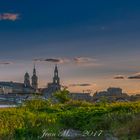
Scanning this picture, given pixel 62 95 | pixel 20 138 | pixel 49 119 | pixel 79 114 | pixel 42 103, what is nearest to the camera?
pixel 20 138

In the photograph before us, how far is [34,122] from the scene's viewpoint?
1712cm

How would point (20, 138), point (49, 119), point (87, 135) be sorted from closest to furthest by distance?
point (20, 138) → point (87, 135) → point (49, 119)

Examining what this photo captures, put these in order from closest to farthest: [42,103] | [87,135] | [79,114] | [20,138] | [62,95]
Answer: [20,138], [87,135], [79,114], [42,103], [62,95]

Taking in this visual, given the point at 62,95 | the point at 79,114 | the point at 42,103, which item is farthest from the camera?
the point at 62,95

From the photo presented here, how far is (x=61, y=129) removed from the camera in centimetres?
1738

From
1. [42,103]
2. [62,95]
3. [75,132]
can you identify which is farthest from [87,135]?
[62,95]

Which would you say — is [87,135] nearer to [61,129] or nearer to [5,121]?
[61,129]

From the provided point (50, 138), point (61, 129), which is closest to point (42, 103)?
point (61, 129)

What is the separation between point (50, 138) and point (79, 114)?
13.7ft

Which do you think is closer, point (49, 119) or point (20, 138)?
point (20, 138)

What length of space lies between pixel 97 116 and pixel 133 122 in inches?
149

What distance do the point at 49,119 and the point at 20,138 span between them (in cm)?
314

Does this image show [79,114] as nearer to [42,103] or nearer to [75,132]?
[75,132]

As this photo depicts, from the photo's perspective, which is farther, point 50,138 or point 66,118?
point 66,118
